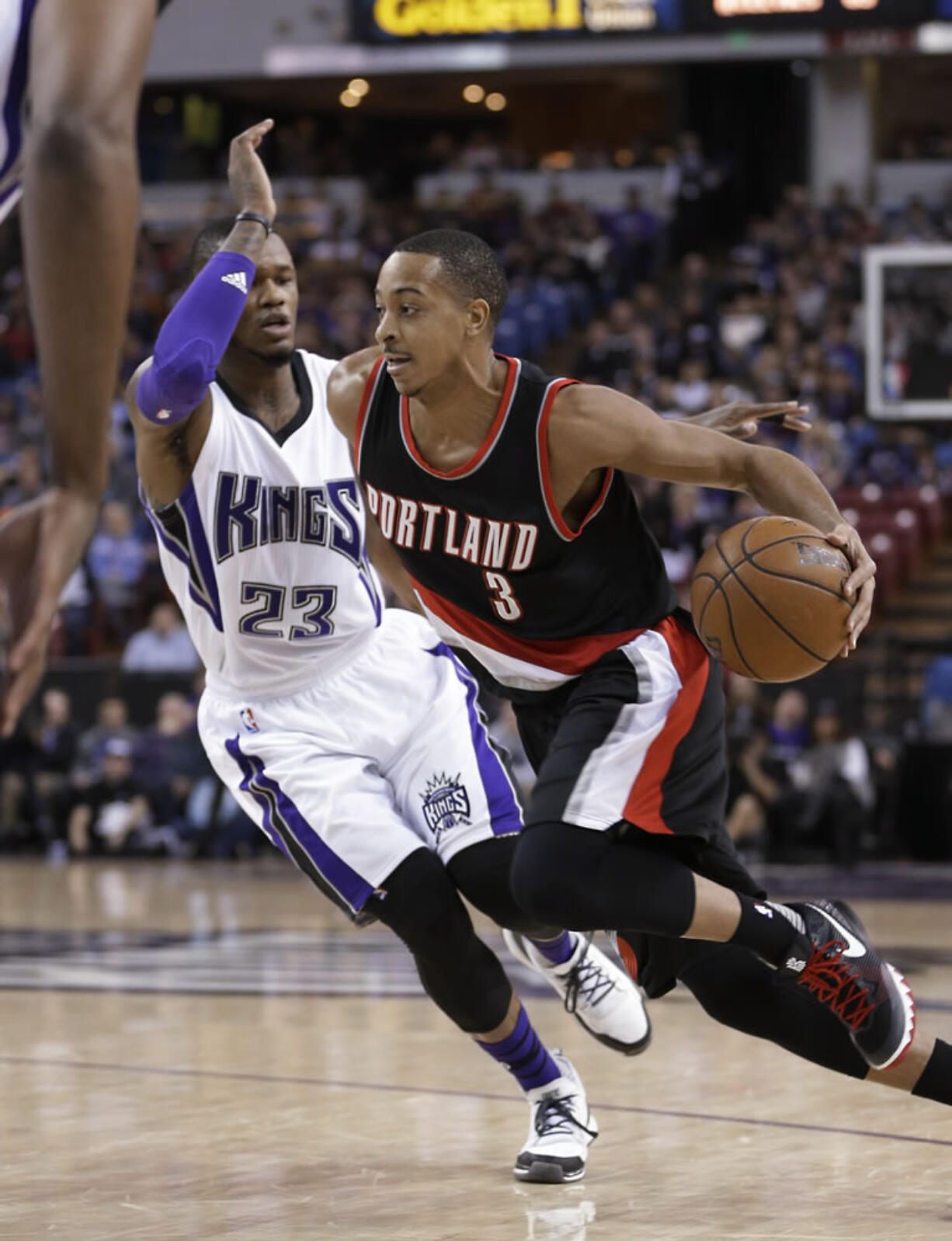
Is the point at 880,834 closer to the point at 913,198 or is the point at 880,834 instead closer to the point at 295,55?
the point at 913,198

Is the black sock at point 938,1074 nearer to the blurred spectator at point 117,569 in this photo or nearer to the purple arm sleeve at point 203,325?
the purple arm sleeve at point 203,325

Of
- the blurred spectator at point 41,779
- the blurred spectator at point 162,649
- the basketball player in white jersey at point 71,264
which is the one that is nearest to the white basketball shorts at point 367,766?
the basketball player in white jersey at point 71,264

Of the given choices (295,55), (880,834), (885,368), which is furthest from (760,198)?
(880,834)

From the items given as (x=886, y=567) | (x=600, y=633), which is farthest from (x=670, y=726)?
(x=886, y=567)

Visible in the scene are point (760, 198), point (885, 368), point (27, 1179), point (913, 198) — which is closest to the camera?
point (27, 1179)

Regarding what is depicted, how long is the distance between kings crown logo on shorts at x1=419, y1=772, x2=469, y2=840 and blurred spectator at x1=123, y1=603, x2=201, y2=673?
9.00 meters

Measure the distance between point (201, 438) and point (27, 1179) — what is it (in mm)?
1601

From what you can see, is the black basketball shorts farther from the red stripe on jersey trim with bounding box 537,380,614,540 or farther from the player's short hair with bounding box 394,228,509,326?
the player's short hair with bounding box 394,228,509,326

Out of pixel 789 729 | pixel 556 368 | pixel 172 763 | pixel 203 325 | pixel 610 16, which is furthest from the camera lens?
pixel 556 368

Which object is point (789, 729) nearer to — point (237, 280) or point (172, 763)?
point (172, 763)

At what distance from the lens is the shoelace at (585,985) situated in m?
4.12

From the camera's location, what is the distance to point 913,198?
18594 millimetres

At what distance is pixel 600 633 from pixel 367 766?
2.13 ft

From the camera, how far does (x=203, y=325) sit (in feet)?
11.1
